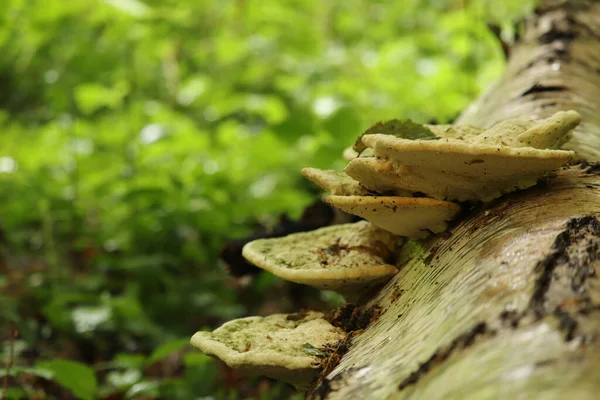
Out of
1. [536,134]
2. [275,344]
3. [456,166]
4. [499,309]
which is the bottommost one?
[275,344]

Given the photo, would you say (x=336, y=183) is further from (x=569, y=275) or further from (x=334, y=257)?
(x=569, y=275)

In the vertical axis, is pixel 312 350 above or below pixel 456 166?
below

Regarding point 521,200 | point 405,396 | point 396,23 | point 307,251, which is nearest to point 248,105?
point 307,251

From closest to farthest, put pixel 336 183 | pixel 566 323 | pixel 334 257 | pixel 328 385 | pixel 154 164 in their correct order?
pixel 566 323 → pixel 328 385 → pixel 336 183 → pixel 334 257 → pixel 154 164

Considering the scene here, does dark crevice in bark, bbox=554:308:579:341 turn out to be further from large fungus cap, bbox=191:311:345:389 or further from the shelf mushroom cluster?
large fungus cap, bbox=191:311:345:389

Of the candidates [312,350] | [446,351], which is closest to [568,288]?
[446,351]

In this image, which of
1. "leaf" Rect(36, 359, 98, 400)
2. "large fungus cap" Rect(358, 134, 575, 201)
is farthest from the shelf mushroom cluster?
"leaf" Rect(36, 359, 98, 400)

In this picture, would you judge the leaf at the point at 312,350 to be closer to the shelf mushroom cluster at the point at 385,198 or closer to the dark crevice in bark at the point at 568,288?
the shelf mushroom cluster at the point at 385,198

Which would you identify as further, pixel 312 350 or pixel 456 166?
pixel 312 350

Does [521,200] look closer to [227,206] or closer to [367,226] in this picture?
[367,226]
